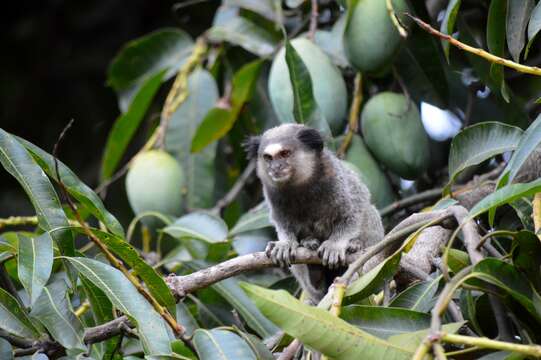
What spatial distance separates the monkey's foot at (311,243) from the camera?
431 centimetres

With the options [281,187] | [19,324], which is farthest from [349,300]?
[281,187]

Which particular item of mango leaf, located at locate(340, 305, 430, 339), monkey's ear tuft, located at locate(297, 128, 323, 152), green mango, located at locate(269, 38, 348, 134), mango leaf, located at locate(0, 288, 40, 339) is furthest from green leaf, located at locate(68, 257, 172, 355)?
green mango, located at locate(269, 38, 348, 134)

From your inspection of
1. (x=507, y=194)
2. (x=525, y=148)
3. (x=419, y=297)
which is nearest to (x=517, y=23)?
(x=525, y=148)

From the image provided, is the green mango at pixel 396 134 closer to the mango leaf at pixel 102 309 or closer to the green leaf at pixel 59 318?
the mango leaf at pixel 102 309

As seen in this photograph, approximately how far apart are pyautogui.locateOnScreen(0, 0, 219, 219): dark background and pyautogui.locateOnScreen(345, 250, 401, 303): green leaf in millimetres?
4507

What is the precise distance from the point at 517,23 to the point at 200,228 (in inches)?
68.0

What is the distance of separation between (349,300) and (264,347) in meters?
0.30

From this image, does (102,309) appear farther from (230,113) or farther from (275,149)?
(230,113)

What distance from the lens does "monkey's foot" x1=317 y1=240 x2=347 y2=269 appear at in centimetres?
399

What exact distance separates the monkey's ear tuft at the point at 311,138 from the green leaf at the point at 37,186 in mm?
1520

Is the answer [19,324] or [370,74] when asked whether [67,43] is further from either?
[19,324]

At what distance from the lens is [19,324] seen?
114 inches

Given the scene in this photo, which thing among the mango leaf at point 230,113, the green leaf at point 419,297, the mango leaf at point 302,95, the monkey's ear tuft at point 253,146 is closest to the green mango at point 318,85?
the mango leaf at point 302,95

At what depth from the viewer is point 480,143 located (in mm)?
3477
